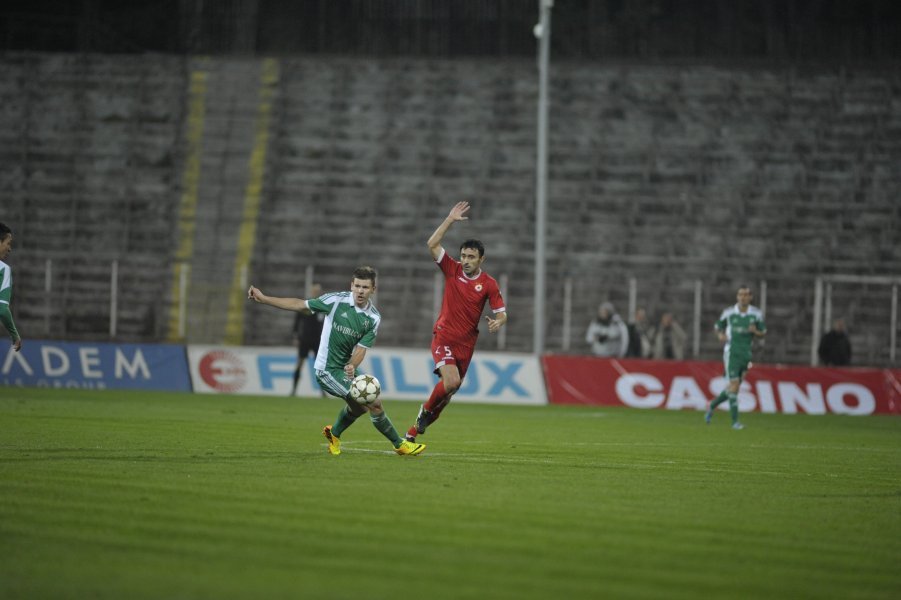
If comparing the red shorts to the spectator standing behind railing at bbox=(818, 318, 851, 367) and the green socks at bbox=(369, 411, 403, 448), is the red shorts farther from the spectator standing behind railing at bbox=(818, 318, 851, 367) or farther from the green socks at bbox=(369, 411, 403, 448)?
the spectator standing behind railing at bbox=(818, 318, 851, 367)

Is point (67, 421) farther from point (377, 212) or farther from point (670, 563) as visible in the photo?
point (377, 212)

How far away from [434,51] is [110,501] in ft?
109

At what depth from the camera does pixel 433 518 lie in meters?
9.21

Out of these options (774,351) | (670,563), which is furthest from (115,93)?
(670,563)

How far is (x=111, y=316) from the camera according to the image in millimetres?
32156

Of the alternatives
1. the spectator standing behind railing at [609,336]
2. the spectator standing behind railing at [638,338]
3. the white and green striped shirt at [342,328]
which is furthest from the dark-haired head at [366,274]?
the spectator standing behind railing at [638,338]

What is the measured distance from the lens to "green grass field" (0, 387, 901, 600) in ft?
23.2

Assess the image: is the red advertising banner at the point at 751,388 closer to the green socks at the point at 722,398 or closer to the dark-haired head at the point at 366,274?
the green socks at the point at 722,398

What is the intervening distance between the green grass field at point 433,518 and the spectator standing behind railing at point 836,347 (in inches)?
513

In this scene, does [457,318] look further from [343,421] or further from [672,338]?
[672,338]

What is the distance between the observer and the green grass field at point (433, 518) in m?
7.09

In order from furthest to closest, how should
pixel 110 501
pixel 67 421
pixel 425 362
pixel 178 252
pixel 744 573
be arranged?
pixel 178 252 → pixel 425 362 → pixel 67 421 → pixel 110 501 → pixel 744 573

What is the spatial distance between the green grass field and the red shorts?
0.97 meters

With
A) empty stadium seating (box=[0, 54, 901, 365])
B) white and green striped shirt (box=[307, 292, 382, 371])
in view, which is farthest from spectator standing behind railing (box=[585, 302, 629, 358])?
white and green striped shirt (box=[307, 292, 382, 371])
